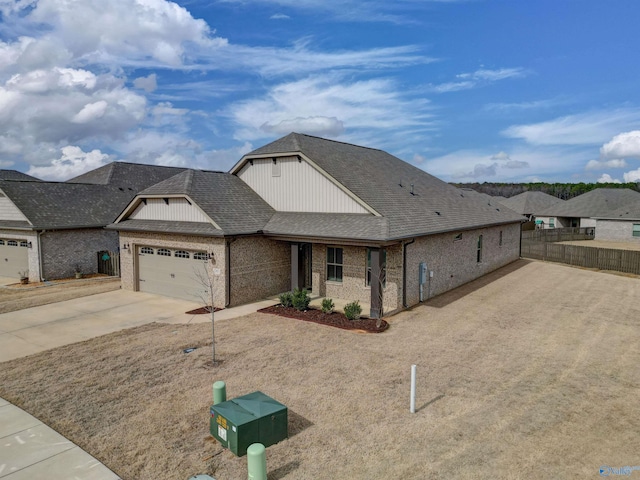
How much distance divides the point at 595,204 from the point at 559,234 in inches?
438

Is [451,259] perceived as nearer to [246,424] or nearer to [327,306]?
[327,306]

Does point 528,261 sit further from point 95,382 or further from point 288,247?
point 95,382

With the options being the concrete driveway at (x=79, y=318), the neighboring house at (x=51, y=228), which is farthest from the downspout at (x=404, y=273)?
the neighboring house at (x=51, y=228)

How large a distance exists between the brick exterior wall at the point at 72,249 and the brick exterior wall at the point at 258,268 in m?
12.5

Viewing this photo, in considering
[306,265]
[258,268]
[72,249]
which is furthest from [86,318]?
[72,249]

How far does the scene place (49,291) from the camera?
19828 millimetres

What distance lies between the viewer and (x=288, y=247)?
61.2ft

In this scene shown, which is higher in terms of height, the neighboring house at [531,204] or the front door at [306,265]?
the neighboring house at [531,204]

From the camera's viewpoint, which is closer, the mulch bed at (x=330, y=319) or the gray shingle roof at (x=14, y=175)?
the mulch bed at (x=330, y=319)

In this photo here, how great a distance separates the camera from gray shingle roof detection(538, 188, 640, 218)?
1841 inches

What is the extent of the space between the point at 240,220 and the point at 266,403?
10791mm

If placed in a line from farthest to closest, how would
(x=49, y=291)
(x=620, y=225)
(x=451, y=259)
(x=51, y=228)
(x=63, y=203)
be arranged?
(x=620, y=225), (x=63, y=203), (x=51, y=228), (x=49, y=291), (x=451, y=259)

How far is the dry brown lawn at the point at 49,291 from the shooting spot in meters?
17.1

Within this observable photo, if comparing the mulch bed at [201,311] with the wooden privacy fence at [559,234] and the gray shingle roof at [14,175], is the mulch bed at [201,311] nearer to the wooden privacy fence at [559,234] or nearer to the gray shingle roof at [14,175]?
the wooden privacy fence at [559,234]
